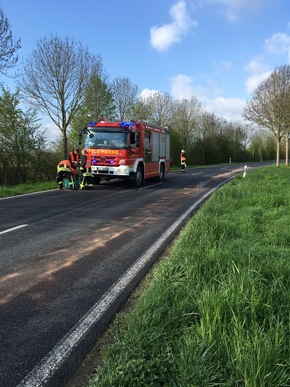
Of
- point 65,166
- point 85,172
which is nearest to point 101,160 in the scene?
point 85,172

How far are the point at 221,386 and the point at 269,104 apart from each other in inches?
1310

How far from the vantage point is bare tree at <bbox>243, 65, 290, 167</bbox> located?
31203 millimetres

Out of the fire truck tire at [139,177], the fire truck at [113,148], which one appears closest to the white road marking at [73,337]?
the fire truck at [113,148]

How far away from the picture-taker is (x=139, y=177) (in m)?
16.5

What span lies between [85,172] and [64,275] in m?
11.0

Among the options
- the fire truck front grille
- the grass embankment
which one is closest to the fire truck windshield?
the fire truck front grille

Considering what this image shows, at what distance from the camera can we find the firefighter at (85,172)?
49.4ft

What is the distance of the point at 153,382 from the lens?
86.0 inches

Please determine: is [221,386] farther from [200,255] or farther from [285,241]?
[285,241]

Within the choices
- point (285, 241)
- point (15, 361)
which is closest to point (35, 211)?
point (285, 241)

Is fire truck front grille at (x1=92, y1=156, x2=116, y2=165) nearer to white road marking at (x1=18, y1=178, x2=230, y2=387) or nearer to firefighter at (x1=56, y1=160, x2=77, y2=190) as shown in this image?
firefighter at (x1=56, y1=160, x2=77, y2=190)

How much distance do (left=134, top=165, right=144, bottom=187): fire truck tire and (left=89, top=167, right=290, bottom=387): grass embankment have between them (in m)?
11.3

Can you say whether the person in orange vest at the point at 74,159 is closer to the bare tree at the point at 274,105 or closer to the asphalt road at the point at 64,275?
the asphalt road at the point at 64,275

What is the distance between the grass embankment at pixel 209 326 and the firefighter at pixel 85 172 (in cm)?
1087
